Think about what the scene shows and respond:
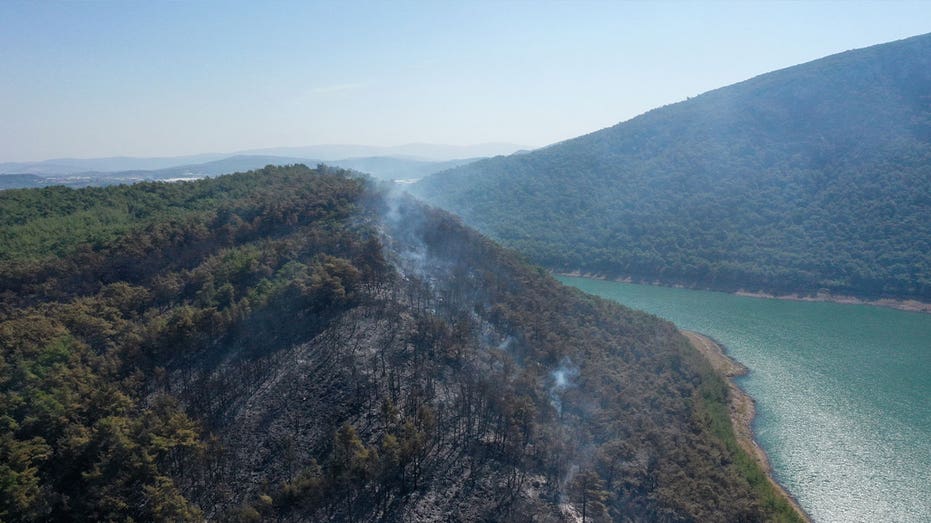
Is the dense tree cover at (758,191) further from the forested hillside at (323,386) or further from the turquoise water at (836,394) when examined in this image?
the forested hillside at (323,386)

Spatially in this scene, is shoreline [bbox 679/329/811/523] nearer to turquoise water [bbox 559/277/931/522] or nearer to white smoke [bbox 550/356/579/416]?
turquoise water [bbox 559/277/931/522]

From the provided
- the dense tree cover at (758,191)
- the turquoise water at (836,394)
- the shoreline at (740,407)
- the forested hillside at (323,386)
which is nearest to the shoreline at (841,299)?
the dense tree cover at (758,191)

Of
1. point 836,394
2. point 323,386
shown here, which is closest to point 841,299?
point 836,394

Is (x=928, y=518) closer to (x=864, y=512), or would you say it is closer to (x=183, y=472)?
(x=864, y=512)

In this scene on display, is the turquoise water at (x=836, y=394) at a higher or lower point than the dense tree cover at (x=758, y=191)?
lower

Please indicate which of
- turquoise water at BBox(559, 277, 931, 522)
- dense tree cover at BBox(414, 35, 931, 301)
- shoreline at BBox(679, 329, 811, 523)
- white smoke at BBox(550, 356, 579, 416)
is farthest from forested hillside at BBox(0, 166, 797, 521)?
dense tree cover at BBox(414, 35, 931, 301)
